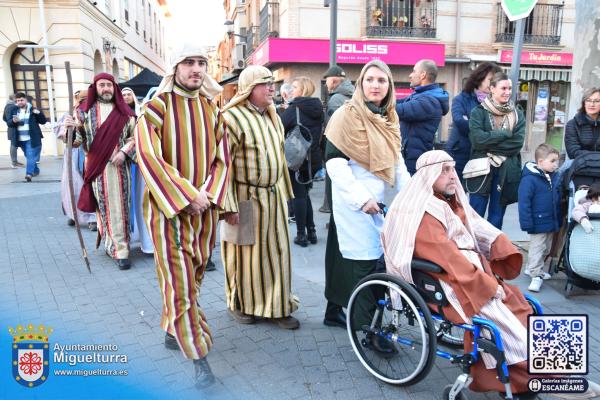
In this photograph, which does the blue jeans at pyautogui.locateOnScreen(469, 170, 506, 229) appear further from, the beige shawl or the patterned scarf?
the beige shawl

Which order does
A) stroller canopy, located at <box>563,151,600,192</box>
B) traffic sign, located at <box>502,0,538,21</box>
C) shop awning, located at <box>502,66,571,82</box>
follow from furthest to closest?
shop awning, located at <box>502,66,571,82</box> < traffic sign, located at <box>502,0,538,21</box> < stroller canopy, located at <box>563,151,600,192</box>

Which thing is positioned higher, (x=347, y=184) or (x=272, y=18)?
(x=272, y=18)

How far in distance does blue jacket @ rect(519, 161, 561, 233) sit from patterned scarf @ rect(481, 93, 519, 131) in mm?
405

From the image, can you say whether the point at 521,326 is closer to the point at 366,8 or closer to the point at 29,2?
the point at 366,8

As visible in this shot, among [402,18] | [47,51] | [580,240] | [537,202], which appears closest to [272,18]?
[402,18]

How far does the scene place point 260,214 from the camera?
3.49 m

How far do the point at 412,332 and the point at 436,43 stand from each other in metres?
14.1

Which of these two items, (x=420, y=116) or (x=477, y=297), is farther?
(x=420, y=116)

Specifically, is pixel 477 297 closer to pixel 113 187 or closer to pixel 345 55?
pixel 113 187

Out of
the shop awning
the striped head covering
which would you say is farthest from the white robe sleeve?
the shop awning

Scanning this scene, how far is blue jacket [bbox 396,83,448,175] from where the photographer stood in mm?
4988

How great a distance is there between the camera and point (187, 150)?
2822 millimetres

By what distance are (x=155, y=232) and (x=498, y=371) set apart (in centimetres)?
190

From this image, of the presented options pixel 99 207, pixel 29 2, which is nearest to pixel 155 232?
pixel 99 207
